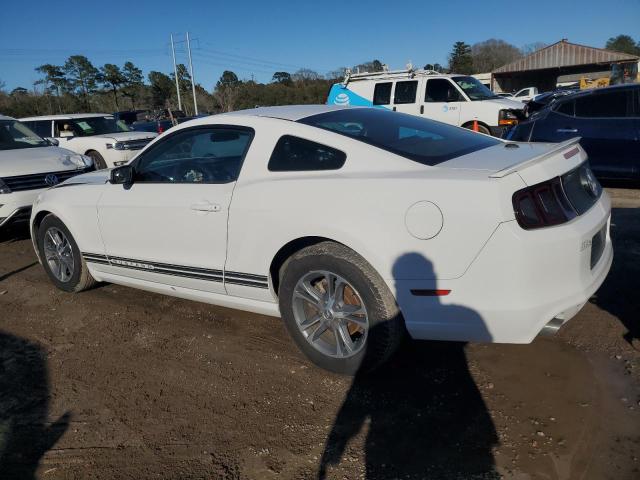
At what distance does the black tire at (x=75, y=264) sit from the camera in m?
4.60

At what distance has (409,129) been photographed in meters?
3.57

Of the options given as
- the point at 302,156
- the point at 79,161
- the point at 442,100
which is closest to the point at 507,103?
the point at 442,100

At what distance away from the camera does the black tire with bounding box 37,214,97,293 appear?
460 centimetres

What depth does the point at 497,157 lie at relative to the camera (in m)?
2.98

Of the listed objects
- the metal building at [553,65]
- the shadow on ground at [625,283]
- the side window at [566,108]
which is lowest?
the shadow on ground at [625,283]

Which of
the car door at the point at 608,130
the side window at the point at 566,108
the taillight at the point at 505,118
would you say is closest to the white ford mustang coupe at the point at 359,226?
the car door at the point at 608,130

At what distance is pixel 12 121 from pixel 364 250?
7.82 metres

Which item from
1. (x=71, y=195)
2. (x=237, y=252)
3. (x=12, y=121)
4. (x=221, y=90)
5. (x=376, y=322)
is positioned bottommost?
(x=376, y=322)

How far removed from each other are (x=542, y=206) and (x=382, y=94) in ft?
35.7

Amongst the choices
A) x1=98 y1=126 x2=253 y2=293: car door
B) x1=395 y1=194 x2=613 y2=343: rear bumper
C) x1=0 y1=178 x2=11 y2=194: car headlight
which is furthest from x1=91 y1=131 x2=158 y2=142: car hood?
x1=395 y1=194 x2=613 y2=343: rear bumper

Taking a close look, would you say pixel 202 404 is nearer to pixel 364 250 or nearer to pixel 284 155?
pixel 364 250

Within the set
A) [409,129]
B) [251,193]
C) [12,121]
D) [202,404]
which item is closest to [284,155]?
[251,193]

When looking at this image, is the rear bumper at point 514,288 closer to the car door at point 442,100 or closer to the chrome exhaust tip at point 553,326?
the chrome exhaust tip at point 553,326

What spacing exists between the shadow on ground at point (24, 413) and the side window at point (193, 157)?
1543mm
